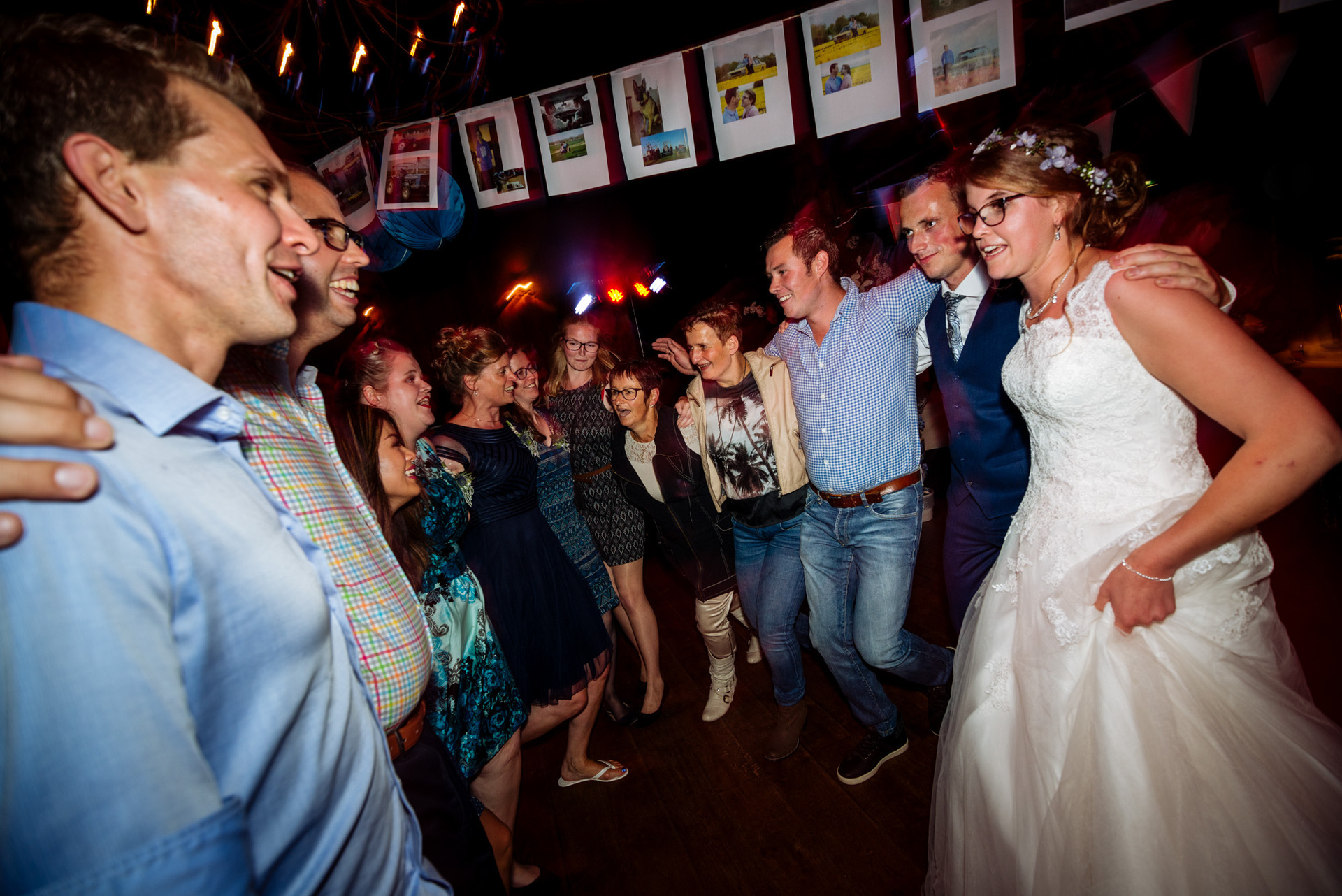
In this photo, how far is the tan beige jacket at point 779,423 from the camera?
2445 millimetres

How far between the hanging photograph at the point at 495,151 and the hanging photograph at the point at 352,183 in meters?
0.67

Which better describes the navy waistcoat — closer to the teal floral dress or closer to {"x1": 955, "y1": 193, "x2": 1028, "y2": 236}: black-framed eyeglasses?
{"x1": 955, "y1": 193, "x2": 1028, "y2": 236}: black-framed eyeglasses

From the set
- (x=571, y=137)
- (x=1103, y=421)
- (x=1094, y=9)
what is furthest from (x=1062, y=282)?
(x=571, y=137)

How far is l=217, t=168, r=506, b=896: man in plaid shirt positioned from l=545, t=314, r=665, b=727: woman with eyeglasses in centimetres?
164

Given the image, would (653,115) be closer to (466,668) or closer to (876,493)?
(876,493)

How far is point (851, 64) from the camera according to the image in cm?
246

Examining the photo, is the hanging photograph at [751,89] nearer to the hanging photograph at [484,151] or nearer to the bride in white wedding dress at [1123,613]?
the hanging photograph at [484,151]

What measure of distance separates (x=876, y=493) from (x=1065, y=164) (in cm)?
118

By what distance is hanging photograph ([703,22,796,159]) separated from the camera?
101 inches

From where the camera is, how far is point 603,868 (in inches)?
82.5

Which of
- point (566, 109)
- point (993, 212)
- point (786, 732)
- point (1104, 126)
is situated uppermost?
point (566, 109)

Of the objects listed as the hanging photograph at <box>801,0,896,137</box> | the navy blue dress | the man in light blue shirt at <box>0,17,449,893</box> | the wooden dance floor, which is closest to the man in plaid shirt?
the man in light blue shirt at <box>0,17,449,893</box>

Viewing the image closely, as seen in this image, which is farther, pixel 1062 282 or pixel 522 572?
pixel 522 572

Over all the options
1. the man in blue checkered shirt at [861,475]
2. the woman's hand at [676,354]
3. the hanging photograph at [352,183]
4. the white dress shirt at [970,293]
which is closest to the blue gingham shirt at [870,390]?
the man in blue checkered shirt at [861,475]
